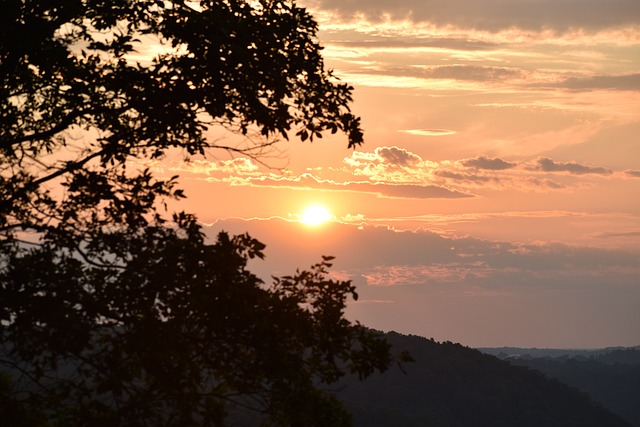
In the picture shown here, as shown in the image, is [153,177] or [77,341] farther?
[153,177]

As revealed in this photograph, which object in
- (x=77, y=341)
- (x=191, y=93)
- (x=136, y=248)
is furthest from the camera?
(x=191, y=93)

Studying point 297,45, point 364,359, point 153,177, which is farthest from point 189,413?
point 297,45

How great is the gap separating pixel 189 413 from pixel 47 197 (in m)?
4.80

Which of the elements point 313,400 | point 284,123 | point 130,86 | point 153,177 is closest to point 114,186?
point 153,177

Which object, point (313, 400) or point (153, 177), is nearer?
point (313, 400)

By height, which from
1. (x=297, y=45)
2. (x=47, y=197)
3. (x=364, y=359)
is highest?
(x=297, y=45)

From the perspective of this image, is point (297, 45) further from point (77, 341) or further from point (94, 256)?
point (77, 341)

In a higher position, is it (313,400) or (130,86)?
(130,86)

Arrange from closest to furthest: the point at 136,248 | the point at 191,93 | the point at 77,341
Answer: the point at 77,341 → the point at 136,248 → the point at 191,93

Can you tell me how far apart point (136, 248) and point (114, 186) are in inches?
72.2

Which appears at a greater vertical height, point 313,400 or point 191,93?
point 191,93

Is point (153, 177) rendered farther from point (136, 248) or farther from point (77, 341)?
point (77, 341)

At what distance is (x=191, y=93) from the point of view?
53.5ft

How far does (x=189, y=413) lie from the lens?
15.3 meters
